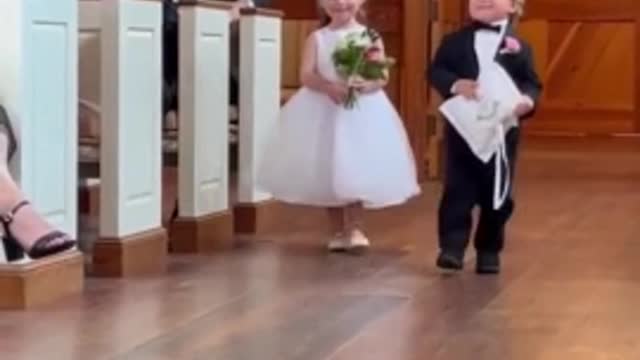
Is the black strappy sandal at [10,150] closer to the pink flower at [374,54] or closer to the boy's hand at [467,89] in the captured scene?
the boy's hand at [467,89]

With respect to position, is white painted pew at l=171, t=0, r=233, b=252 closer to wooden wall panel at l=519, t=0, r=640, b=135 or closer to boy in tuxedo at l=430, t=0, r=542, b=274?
boy in tuxedo at l=430, t=0, r=542, b=274

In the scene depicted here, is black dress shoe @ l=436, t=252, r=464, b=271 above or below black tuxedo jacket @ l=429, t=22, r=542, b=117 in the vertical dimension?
below

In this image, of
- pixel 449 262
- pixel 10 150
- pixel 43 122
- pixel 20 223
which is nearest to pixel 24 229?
pixel 20 223

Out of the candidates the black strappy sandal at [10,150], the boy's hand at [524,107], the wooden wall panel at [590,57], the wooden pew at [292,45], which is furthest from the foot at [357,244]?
the wooden wall panel at [590,57]

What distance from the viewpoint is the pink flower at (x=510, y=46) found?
20.0 ft

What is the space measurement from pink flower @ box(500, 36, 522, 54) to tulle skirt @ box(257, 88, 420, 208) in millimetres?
882

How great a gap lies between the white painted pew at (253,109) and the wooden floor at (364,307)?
0.64 feet

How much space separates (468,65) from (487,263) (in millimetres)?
717

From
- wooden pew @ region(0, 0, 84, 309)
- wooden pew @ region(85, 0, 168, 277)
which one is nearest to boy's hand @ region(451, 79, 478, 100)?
wooden pew @ region(85, 0, 168, 277)

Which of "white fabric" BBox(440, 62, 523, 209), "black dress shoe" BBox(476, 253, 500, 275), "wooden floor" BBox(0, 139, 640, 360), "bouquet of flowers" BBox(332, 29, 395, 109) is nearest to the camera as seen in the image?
"wooden floor" BBox(0, 139, 640, 360)

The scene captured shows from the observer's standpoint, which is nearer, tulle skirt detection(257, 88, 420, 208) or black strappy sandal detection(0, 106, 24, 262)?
black strappy sandal detection(0, 106, 24, 262)

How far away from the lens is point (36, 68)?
17.6ft

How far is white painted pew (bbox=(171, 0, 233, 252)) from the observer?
6801 mm

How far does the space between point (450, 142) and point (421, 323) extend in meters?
1.31
